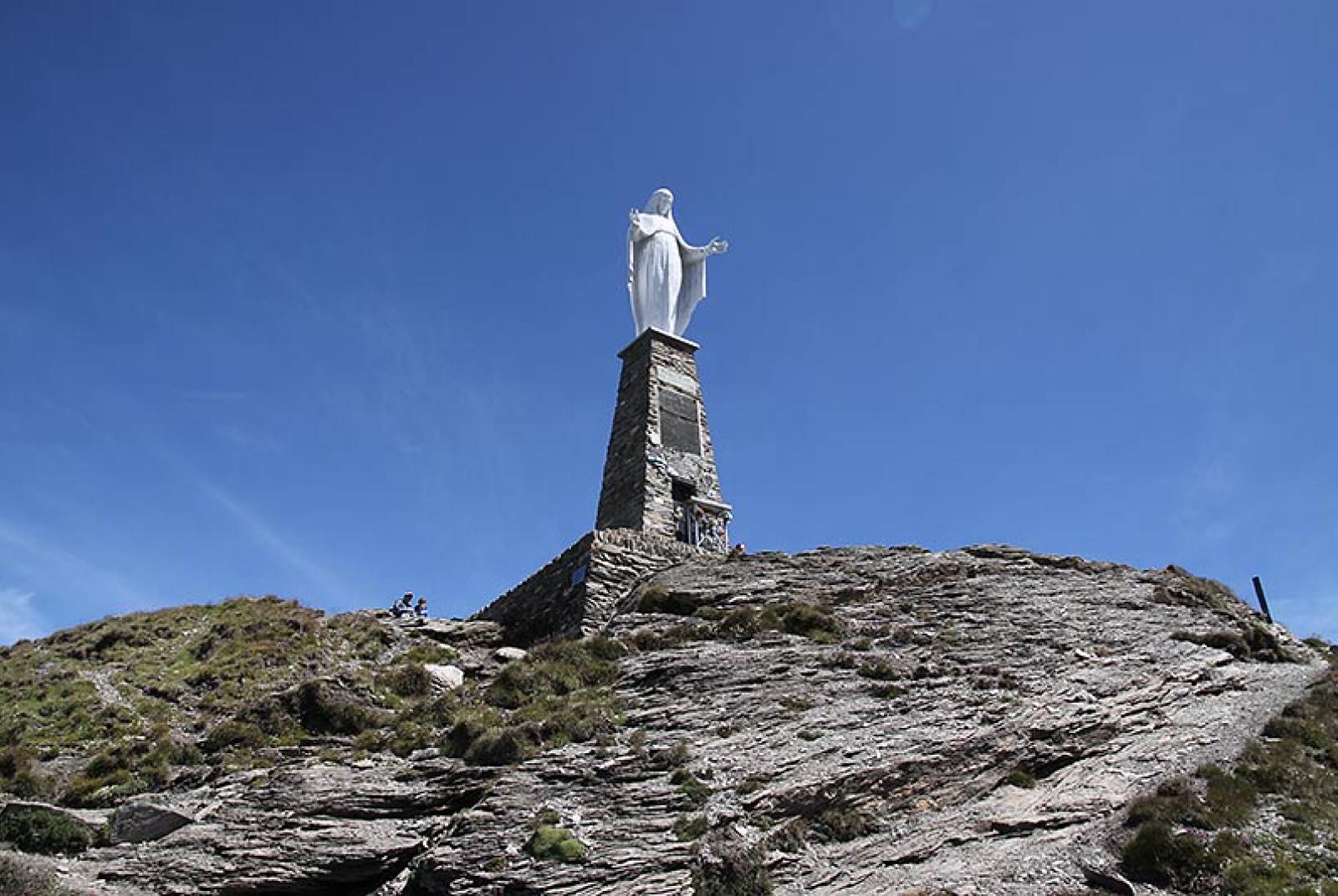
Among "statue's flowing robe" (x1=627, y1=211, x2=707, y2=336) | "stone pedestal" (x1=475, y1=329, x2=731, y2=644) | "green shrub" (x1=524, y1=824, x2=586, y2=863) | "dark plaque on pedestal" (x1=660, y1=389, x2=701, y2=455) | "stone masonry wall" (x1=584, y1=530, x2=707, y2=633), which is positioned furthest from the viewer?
"statue's flowing robe" (x1=627, y1=211, x2=707, y2=336)

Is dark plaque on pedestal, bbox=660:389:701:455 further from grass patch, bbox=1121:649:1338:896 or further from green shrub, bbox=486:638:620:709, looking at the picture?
grass patch, bbox=1121:649:1338:896

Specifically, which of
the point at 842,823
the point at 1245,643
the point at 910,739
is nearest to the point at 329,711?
the point at 842,823

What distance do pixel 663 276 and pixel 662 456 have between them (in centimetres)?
722

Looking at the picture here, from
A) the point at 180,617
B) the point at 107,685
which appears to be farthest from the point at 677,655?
the point at 180,617

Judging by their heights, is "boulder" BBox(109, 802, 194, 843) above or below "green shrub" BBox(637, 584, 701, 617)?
below

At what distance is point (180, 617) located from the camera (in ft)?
81.4

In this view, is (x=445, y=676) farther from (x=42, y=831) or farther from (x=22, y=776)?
(x=42, y=831)

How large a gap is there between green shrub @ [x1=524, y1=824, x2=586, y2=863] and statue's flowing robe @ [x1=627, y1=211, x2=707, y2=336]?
→ 20.5 meters

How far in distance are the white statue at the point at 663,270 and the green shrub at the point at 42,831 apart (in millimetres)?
21477

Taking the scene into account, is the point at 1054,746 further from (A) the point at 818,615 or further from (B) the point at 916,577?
(B) the point at 916,577

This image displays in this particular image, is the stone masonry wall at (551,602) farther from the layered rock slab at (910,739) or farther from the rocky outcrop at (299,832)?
the rocky outcrop at (299,832)

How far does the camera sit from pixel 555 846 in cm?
1235

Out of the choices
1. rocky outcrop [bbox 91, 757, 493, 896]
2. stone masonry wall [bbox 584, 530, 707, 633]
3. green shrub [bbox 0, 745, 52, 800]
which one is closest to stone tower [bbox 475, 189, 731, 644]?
stone masonry wall [bbox 584, 530, 707, 633]

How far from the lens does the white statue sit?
104ft
